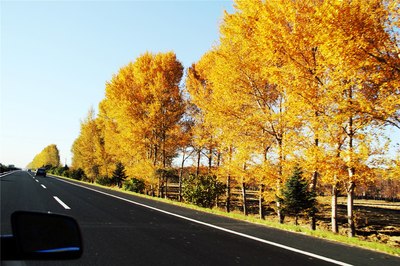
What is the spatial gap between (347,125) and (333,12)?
4056 millimetres

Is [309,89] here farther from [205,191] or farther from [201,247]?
[205,191]

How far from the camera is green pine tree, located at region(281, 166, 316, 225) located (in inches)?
524

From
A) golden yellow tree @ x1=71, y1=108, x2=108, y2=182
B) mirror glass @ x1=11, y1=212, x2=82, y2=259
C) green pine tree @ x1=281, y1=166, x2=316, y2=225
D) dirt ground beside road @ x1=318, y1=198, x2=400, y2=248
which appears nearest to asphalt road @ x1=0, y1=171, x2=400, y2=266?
mirror glass @ x1=11, y1=212, x2=82, y2=259

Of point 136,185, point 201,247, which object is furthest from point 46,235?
point 136,185

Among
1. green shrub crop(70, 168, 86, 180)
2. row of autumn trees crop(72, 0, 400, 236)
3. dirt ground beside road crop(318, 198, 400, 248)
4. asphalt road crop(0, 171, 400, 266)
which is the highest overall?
row of autumn trees crop(72, 0, 400, 236)

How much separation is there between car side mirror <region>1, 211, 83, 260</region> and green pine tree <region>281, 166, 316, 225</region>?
1242 centimetres

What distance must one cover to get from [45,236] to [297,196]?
13.7m

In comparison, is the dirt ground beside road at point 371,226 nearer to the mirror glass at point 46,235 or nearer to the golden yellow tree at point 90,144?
the mirror glass at point 46,235

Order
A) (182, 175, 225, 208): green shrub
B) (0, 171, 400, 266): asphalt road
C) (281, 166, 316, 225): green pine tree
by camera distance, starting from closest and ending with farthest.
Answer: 1. (0, 171, 400, 266): asphalt road
2. (281, 166, 316, 225): green pine tree
3. (182, 175, 225, 208): green shrub

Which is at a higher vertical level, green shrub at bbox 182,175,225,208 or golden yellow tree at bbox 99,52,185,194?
golden yellow tree at bbox 99,52,185,194

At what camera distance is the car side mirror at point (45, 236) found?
4.70 ft

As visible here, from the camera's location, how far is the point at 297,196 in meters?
14.1

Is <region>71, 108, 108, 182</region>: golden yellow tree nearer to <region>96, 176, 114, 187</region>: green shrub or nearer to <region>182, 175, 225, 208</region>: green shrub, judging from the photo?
<region>96, 176, 114, 187</region>: green shrub

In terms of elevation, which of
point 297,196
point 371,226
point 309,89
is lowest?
point 371,226
